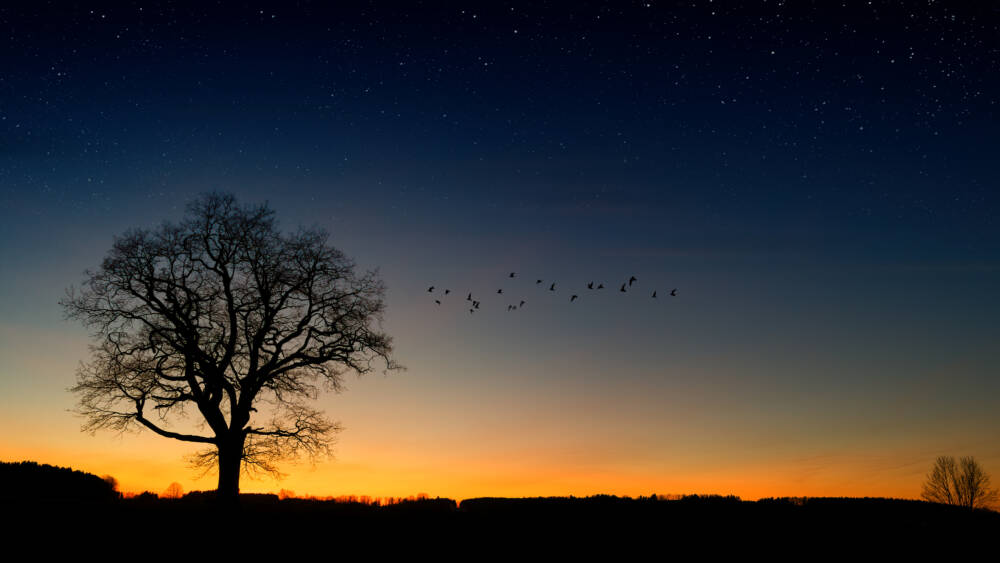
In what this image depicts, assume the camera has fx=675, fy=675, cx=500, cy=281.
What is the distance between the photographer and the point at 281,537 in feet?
46.8

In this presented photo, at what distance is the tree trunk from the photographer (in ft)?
75.7

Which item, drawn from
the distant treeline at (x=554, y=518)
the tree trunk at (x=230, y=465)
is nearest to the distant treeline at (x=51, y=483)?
the distant treeline at (x=554, y=518)

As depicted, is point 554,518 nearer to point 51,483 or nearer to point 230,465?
point 230,465

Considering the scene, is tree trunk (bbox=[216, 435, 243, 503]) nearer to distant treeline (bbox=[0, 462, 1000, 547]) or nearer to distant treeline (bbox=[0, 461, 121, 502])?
distant treeline (bbox=[0, 462, 1000, 547])

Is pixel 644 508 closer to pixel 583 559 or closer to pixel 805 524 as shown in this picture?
pixel 805 524

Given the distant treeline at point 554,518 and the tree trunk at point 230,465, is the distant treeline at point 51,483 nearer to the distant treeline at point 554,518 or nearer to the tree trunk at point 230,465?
the distant treeline at point 554,518

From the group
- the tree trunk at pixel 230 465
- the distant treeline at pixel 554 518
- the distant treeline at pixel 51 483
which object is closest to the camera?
the distant treeline at pixel 554 518

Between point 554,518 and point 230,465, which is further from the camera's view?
point 230,465

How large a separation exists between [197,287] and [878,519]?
22518 millimetres

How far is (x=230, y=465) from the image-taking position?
23.3 m

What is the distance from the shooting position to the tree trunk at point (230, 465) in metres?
23.1

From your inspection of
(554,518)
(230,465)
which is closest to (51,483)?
(230,465)

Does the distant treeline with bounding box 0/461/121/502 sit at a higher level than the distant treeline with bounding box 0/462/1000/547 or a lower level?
higher

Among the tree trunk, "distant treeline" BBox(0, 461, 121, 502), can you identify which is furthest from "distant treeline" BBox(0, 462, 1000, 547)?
the tree trunk
